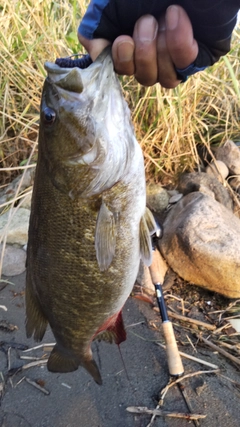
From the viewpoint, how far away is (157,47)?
1.29m

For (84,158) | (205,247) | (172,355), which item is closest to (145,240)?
(84,158)

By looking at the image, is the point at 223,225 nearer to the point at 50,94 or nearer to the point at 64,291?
the point at 64,291

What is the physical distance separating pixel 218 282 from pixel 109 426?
1.43m

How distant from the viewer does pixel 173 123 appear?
399cm

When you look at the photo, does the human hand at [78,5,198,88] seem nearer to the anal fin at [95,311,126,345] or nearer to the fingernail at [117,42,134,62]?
the fingernail at [117,42,134,62]

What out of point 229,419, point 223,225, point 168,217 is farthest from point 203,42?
point 168,217

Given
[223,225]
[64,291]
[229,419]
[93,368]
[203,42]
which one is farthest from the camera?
[223,225]

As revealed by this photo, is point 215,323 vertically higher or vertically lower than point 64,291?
lower

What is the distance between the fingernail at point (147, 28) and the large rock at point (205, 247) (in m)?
2.24

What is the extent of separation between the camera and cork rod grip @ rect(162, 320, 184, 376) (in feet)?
8.34

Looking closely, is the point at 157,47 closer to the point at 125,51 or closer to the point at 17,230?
the point at 125,51

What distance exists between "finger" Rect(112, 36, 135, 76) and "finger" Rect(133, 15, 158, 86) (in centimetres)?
2

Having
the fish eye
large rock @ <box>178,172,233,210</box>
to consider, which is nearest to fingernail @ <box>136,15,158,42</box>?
the fish eye

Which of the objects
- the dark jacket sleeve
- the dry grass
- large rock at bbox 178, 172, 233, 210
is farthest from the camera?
large rock at bbox 178, 172, 233, 210
